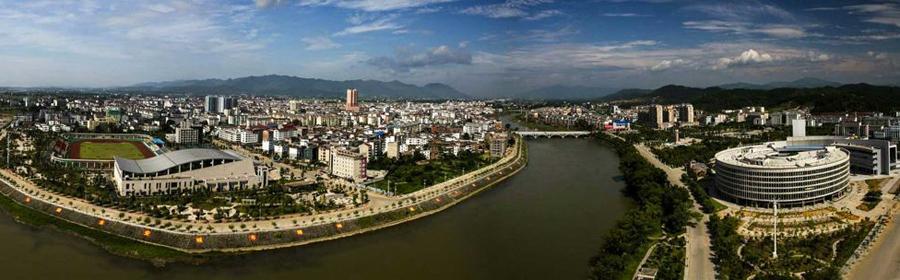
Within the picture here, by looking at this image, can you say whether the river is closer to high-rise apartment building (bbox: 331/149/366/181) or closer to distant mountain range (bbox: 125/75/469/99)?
high-rise apartment building (bbox: 331/149/366/181)

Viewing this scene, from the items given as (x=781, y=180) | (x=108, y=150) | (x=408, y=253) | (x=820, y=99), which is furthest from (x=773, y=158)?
(x=820, y=99)

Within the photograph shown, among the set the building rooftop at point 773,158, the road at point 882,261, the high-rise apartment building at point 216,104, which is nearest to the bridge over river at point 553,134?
the building rooftop at point 773,158

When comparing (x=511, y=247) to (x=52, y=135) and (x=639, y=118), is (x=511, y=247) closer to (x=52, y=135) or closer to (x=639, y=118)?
(x=52, y=135)

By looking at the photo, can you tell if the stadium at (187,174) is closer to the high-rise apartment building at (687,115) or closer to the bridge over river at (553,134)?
the bridge over river at (553,134)

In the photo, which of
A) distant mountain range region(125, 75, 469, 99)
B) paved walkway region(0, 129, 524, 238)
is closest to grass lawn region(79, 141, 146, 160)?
paved walkway region(0, 129, 524, 238)

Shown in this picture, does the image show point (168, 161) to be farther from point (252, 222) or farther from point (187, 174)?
point (252, 222)

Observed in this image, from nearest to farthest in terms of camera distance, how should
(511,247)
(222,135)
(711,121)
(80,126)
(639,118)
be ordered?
1. (511,247)
2. (222,135)
3. (80,126)
4. (711,121)
5. (639,118)

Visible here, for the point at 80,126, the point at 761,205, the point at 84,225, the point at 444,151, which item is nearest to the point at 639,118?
the point at 444,151
